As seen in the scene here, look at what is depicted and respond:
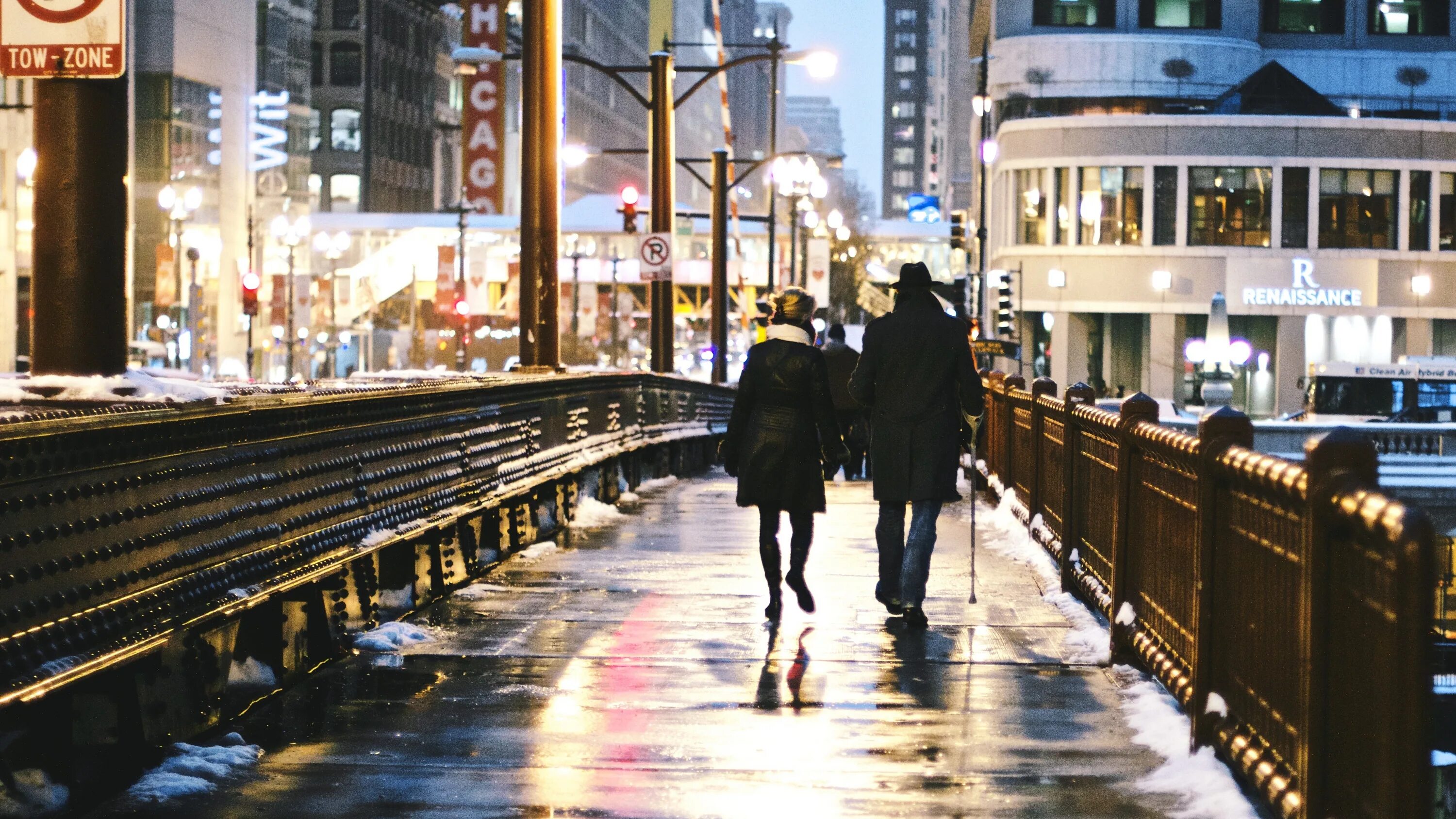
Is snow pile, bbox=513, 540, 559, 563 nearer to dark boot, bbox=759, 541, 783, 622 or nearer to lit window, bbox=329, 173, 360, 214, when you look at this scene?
dark boot, bbox=759, 541, 783, 622

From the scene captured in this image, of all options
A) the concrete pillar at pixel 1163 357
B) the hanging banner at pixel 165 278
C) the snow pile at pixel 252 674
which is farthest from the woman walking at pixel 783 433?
the hanging banner at pixel 165 278

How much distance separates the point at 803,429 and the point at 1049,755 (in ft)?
12.3

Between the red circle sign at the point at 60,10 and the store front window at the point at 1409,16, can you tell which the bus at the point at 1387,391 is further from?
the red circle sign at the point at 60,10

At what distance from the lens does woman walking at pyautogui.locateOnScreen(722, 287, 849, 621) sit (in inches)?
406

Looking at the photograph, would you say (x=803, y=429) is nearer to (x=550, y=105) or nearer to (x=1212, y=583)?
(x=1212, y=583)

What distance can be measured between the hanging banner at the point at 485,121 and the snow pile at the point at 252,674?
108 meters

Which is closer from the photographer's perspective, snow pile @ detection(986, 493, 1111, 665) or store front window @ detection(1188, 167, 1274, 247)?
snow pile @ detection(986, 493, 1111, 665)

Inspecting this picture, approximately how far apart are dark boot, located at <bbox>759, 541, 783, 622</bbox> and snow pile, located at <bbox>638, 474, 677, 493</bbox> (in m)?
11.5

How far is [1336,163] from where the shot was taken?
6562 centimetres

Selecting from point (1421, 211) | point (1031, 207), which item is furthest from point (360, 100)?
point (1421, 211)

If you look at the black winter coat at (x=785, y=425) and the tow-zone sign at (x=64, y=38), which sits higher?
the tow-zone sign at (x=64, y=38)

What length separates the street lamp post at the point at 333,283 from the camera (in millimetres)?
84188

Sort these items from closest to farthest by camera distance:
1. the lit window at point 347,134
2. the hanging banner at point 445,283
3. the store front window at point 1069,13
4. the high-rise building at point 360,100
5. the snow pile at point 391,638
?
the snow pile at point 391,638 < the store front window at point 1069,13 < the hanging banner at point 445,283 < the high-rise building at point 360,100 < the lit window at point 347,134

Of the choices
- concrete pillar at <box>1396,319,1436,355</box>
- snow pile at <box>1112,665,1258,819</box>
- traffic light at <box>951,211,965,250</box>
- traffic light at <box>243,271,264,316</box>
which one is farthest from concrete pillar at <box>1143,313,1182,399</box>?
snow pile at <box>1112,665,1258,819</box>
